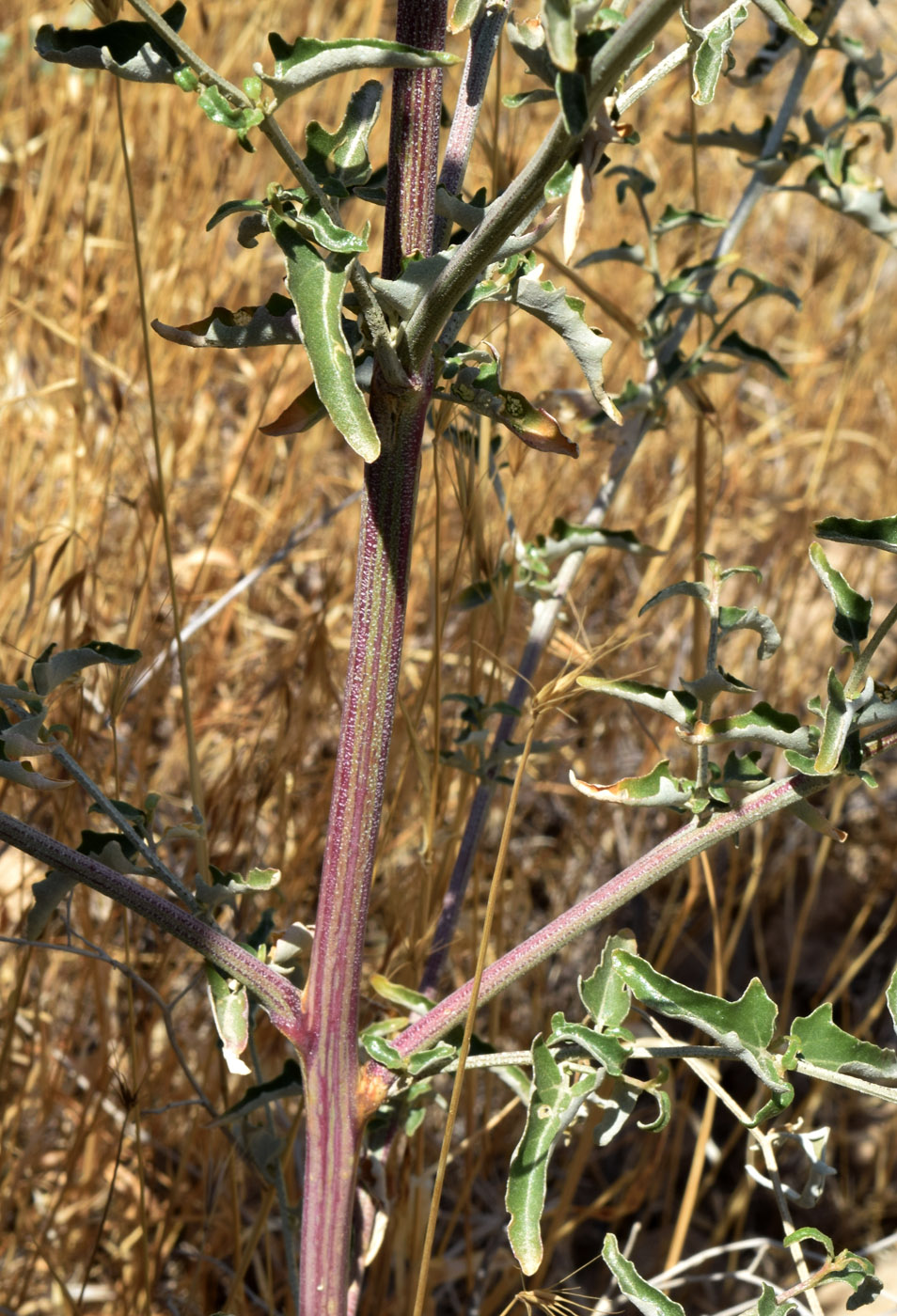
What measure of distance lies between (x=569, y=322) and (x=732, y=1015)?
48 centimetres

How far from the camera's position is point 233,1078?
1.51m

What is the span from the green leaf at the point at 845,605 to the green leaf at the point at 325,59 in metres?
0.40

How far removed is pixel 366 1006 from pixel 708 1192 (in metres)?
0.92

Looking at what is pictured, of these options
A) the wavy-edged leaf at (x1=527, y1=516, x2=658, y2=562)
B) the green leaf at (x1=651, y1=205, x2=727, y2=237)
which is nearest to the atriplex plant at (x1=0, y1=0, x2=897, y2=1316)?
the wavy-edged leaf at (x1=527, y1=516, x2=658, y2=562)

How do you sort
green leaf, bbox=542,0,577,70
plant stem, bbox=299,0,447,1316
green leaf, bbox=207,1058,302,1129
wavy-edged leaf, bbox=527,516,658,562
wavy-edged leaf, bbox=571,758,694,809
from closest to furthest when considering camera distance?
1. green leaf, bbox=542,0,577,70
2. plant stem, bbox=299,0,447,1316
3. wavy-edged leaf, bbox=571,758,694,809
4. green leaf, bbox=207,1058,302,1129
5. wavy-edged leaf, bbox=527,516,658,562

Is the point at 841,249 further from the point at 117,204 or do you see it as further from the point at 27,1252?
the point at 27,1252

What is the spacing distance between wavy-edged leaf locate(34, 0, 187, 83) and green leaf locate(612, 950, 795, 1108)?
0.66 meters

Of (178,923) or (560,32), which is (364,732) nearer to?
(178,923)

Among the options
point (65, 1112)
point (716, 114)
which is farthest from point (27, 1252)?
point (716, 114)

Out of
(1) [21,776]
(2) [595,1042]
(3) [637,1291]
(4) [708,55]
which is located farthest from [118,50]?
(3) [637,1291]

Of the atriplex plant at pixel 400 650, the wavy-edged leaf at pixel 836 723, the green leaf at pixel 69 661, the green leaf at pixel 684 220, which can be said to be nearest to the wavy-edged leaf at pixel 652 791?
the atriplex plant at pixel 400 650

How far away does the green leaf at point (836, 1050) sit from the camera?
81 cm

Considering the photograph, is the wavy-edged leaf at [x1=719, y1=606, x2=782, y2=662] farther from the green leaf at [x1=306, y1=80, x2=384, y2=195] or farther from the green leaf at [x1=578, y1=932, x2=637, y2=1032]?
the green leaf at [x1=306, y1=80, x2=384, y2=195]

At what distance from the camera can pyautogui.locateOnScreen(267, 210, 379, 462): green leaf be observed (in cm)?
62
